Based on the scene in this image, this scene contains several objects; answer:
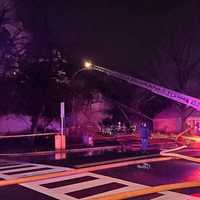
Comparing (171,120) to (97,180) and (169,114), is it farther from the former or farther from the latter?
(97,180)

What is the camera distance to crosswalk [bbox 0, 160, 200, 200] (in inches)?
478

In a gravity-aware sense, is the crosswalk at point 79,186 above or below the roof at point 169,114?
below

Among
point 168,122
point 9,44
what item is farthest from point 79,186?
point 168,122

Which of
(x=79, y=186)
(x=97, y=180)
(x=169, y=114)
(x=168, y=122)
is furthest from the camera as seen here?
(x=169, y=114)

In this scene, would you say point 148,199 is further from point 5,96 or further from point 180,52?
point 180,52

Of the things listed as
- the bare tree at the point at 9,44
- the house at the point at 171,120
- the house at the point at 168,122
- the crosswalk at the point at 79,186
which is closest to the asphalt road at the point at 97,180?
the crosswalk at the point at 79,186

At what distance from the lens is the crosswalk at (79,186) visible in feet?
39.9

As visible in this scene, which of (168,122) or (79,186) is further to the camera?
(168,122)

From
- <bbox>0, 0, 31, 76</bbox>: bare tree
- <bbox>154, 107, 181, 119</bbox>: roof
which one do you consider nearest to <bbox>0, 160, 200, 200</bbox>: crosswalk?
<bbox>0, 0, 31, 76</bbox>: bare tree

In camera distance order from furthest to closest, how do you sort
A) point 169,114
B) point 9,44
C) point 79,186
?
point 169,114, point 9,44, point 79,186

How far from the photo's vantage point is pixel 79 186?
13.6 m

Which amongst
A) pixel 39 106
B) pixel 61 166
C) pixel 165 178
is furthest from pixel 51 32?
pixel 165 178

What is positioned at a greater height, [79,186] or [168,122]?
[168,122]

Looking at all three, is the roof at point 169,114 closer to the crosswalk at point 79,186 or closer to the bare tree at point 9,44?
the bare tree at point 9,44
